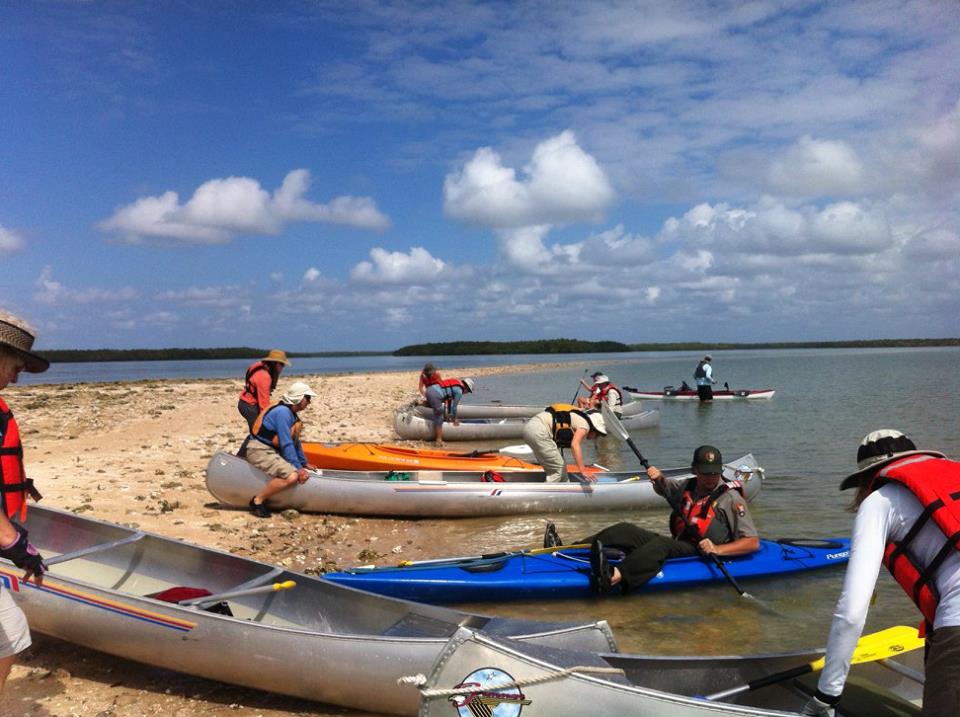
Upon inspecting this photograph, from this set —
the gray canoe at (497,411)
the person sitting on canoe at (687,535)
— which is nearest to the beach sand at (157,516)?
the gray canoe at (497,411)

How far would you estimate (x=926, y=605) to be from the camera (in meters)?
3.29

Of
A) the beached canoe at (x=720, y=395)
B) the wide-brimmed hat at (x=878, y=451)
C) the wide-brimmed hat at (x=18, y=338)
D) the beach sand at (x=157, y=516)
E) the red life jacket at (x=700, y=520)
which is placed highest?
the wide-brimmed hat at (x=18, y=338)

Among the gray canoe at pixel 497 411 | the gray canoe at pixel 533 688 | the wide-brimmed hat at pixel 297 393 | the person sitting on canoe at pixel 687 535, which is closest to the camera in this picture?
the gray canoe at pixel 533 688

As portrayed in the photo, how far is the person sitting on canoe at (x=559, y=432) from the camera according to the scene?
11.3 meters

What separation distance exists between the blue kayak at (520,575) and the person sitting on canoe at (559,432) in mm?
3420

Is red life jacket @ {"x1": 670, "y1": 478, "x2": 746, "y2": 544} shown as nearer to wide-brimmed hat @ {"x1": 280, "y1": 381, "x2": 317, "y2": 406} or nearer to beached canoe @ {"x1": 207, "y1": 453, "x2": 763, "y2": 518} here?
beached canoe @ {"x1": 207, "y1": 453, "x2": 763, "y2": 518}

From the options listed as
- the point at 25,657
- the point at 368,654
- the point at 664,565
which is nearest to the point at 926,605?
the point at 368,654

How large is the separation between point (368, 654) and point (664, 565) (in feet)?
13.6

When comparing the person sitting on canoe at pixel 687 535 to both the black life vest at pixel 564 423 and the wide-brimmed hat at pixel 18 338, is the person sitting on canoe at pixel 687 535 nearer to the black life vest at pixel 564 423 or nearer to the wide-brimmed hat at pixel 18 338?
the black life vest at pixel 564 423

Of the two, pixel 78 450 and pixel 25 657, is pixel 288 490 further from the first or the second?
pixel 78 450

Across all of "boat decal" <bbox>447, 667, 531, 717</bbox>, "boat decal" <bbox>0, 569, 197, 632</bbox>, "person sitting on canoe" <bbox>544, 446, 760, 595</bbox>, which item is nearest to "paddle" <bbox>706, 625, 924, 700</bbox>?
"boat decal" <bbox>447, 667, 531, 717</bbox>

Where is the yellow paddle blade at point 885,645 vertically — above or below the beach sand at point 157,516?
above

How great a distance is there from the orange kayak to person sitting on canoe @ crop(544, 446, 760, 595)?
14.9 feet

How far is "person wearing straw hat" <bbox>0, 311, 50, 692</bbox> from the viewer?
3.59m
